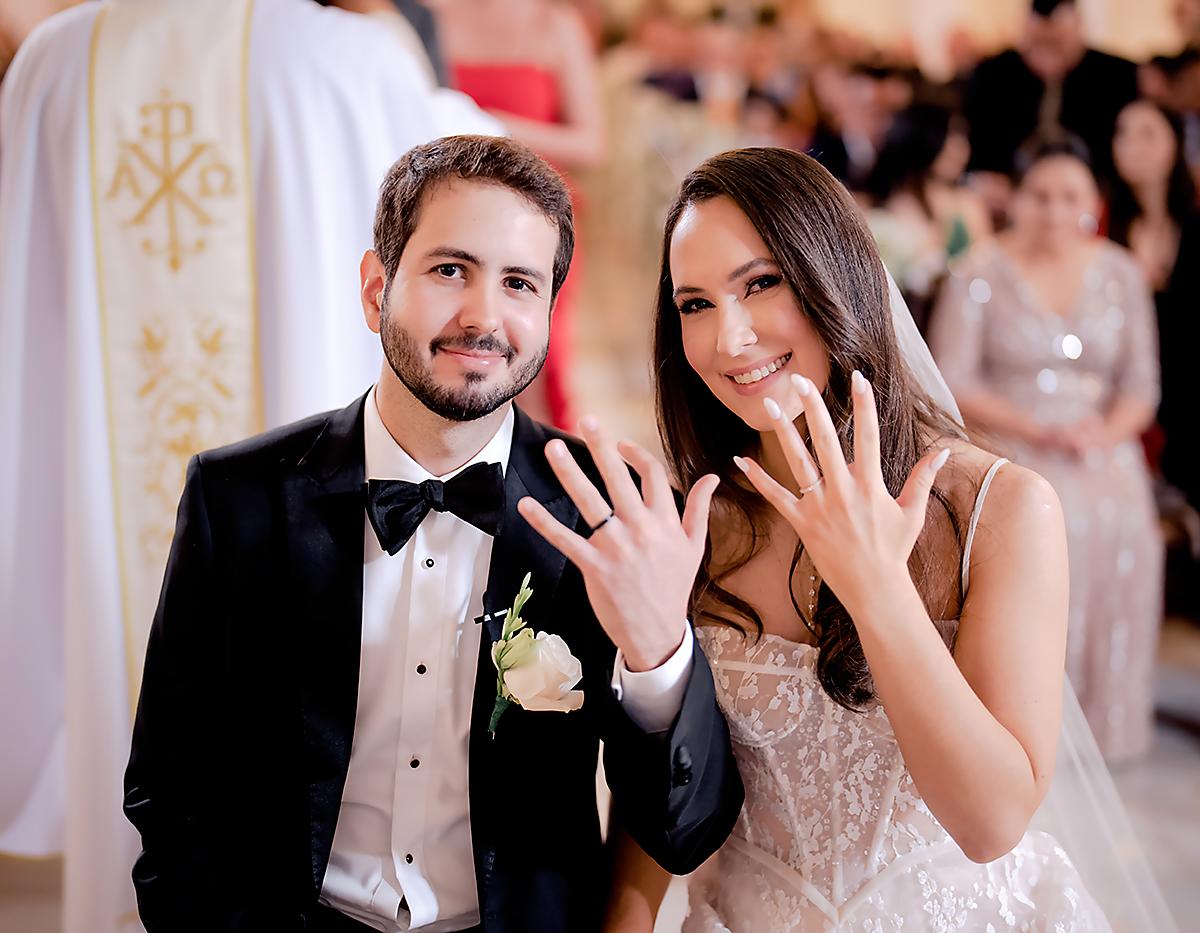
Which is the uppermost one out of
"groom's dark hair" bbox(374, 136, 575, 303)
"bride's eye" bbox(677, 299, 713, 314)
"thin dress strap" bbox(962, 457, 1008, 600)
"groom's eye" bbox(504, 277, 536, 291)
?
"groom's dark hair" bbox(374, 136, 575, 303)

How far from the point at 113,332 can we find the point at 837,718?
1.63 metres

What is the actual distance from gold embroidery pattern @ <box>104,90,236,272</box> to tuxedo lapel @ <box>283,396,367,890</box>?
89 cm

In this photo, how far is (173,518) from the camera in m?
2.41

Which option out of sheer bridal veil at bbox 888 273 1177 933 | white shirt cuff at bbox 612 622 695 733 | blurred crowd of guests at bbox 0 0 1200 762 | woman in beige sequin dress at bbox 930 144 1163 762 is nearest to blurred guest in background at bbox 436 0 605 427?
blurred crowd of guests at bbox 0 0 1200 762

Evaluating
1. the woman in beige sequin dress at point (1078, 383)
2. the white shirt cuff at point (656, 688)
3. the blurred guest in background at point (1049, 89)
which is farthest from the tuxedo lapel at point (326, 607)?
the blurred guest in background at point (1049, 89)

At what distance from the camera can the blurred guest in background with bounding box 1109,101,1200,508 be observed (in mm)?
5648

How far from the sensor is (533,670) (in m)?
1.47

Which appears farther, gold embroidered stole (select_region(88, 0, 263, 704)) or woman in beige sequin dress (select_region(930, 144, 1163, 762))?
woman in beige sequin dress (select_region(930, 144, 1163, 762))

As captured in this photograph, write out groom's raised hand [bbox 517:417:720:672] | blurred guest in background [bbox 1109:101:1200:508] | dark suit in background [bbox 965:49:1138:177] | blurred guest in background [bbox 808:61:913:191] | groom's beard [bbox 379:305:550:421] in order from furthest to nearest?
1. blurred guest in background [bbox 808:61:913:191]
2. dark suit in background [bbox 965:49:1138:177]
3. blurred guest in background [bbox 1109:101:1200:508]
4. groom's beard [bbox 379:305:550:421]
5. groom's raised hand [bbox 517:417:720:672]

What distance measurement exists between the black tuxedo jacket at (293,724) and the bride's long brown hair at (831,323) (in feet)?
0.77

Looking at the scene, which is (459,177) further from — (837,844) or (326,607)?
(837,844)

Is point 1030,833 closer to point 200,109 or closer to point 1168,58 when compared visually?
point 200,109

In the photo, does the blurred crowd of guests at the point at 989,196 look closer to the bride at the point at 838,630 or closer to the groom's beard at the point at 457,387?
the bride at the point at 838,630

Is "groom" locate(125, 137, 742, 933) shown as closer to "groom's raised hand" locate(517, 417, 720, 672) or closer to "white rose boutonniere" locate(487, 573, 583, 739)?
"white rose boutonniere" locate(487, 573, 583, 739)
